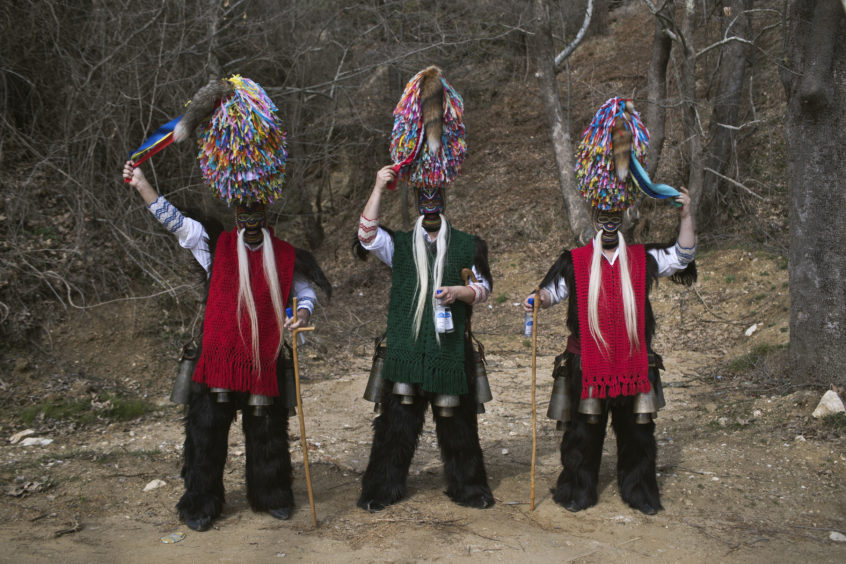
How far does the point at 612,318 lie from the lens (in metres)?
3.86

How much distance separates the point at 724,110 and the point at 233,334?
901cm

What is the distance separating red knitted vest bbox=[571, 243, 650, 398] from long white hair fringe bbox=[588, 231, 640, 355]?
2 centimetres

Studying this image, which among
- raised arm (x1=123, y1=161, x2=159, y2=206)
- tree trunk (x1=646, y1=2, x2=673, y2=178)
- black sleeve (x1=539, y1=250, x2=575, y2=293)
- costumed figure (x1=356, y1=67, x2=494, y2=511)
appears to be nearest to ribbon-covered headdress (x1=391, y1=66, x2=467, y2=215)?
costumed figure (x1=356, y1=67, x2=494, y2=511)

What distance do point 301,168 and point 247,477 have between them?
7.75 m

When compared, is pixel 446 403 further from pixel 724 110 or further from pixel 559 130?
pixel 724 110

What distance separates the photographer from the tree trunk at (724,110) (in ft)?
33.9

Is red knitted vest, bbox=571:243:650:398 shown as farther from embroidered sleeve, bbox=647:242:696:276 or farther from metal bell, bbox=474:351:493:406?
metal bell, bbox=474:351:493:406

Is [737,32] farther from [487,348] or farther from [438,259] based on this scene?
[438,259]

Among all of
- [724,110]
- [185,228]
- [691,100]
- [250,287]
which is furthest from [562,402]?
[724,110]

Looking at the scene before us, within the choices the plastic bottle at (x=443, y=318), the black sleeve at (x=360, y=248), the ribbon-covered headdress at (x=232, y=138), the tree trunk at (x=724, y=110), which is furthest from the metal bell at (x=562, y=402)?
the tree trunk at (x=724, y=110)

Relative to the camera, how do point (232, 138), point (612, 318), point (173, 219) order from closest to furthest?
point (232, 138) < point (173, 219) < point (612, 318)

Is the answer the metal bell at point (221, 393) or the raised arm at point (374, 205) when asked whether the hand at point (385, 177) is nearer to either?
the raised arm at point (374, 205)

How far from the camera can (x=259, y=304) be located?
3857 mm

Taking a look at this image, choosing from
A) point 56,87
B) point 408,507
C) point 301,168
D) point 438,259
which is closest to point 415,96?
point 438,259
